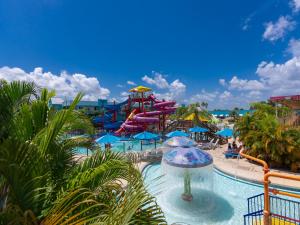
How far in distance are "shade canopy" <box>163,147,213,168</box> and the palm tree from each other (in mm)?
→ 4827

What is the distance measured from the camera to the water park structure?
2680 centimetres

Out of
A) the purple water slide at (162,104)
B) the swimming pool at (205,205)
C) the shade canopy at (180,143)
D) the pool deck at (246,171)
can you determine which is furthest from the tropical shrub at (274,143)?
the purple water slide at (162,104)

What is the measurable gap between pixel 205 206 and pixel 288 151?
712 centimetres

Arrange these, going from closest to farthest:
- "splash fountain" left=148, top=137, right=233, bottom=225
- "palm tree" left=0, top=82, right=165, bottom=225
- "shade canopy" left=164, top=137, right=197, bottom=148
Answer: "palm tree" left=0, top=82, right=165, bottom=225 → "splash fountain" left=148, top=137, right=233, bottom=225 → "shade canopy" left=164, top=137, right=197, bottom=148

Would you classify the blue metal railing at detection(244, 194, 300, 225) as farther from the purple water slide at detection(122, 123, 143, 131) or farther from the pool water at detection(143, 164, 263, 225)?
the purple water slide at detection(122, 123, 143, 131)

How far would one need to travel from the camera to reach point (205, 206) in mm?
8156

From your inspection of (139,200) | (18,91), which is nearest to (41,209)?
(139,200)

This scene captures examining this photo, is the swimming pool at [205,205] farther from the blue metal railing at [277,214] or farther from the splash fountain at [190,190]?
A: the blue metal railing at [277,214]

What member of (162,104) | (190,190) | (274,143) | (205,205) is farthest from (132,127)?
(205,205)

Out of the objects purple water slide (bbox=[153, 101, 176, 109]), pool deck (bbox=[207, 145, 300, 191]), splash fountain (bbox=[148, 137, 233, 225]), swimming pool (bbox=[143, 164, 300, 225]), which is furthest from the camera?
purple water slide (bbox=[153, 101, 176, 109])

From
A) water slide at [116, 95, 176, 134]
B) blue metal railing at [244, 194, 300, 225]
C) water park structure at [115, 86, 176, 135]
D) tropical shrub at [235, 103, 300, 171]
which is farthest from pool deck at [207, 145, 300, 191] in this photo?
water park structure at [115, 86, 176, 135]

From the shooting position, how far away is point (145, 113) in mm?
27734

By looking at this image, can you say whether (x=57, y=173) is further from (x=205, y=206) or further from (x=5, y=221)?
(x=205, y=206)

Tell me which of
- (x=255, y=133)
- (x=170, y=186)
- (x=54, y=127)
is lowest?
(x=170, y=186)
